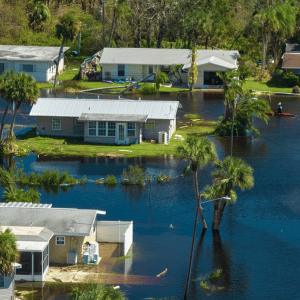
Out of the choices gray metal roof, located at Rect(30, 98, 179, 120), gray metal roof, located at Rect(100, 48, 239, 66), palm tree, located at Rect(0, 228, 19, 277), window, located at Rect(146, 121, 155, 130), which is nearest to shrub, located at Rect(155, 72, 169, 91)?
gray metal roof, located at Rect(100, 48, 239, 66)

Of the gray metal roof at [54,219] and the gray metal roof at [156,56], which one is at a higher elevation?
the gray metal roof at [156,56]

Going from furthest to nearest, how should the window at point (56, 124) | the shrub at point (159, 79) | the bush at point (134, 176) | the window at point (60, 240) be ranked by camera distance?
the shrub at point (159, 79) → the window at point (56, 124) → the bush at point (134, 176) → the window at point (60, 240)

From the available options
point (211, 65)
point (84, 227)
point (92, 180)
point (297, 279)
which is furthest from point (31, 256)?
point (211, 65)

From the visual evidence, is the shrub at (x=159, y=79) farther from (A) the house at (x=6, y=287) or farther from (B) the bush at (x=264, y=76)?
(A) the house at (x=6, y=287)

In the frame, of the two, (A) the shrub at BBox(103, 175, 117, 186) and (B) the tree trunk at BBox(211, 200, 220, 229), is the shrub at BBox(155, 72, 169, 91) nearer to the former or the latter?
(A) the shrub at BBox(103, 175, 117, 186)

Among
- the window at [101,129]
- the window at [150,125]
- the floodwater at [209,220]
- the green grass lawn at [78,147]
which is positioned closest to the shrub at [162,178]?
the floodwater at [209,220]

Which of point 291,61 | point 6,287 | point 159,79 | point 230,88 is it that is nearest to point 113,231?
point 6,287

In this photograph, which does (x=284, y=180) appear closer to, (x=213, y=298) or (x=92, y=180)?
(x=92, y=180)
